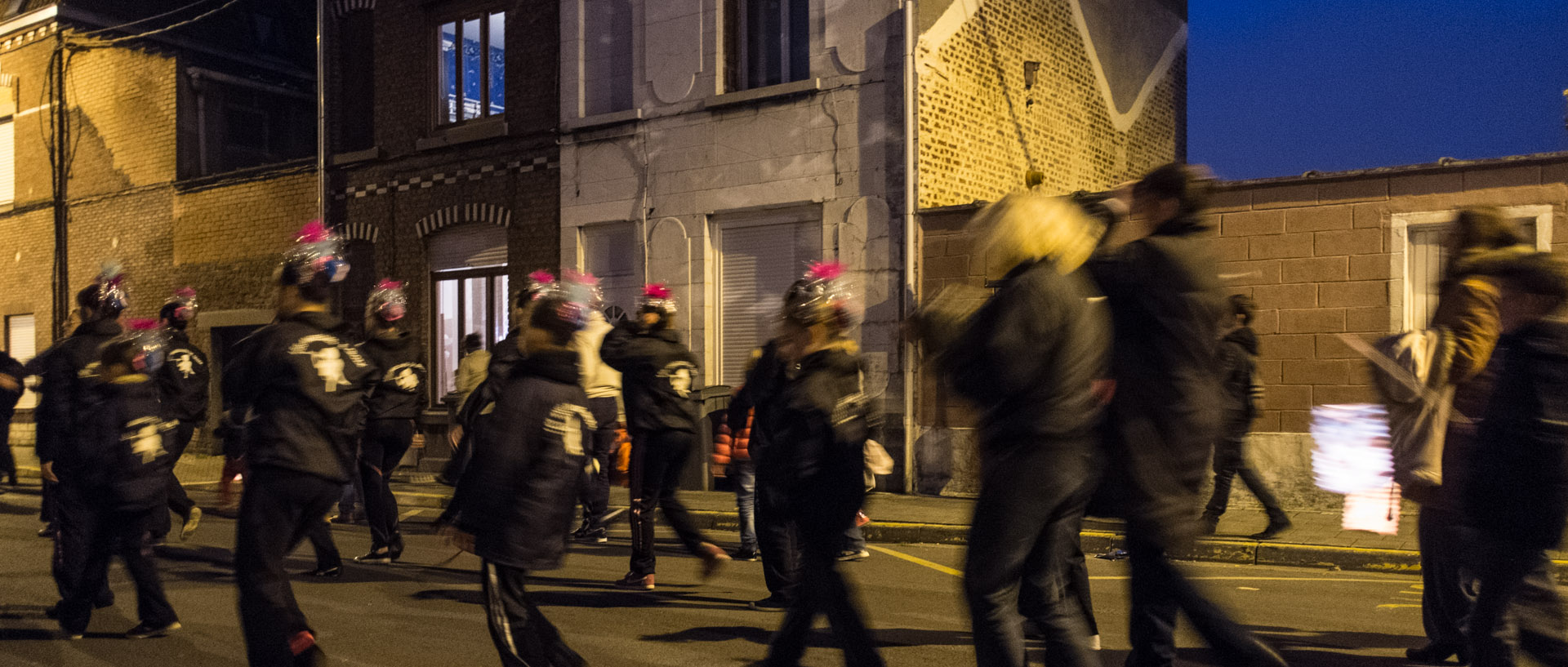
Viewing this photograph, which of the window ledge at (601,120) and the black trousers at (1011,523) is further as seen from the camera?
the window ledge at (601,120)

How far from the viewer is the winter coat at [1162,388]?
3.83m

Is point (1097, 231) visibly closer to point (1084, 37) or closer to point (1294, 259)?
point (1294, 259)

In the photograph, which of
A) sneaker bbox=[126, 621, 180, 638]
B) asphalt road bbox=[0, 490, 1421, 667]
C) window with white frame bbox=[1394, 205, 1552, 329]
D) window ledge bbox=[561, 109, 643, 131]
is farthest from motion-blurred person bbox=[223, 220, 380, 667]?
window ledge bbox=[561, 109, 643, 131]

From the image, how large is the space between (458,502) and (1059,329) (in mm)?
2282

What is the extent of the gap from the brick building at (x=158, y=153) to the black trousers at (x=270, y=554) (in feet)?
47.5

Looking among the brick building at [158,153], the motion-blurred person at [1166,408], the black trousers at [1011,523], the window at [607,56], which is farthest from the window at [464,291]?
the black trousers at [1011,523]

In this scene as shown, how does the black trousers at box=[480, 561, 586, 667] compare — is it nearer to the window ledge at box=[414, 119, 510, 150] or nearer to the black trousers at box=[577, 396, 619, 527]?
the black trousers at box=[577, 396, 619, 527]

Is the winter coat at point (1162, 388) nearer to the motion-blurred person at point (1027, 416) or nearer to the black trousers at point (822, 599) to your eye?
the motion-blurred person at point (1027, 416)

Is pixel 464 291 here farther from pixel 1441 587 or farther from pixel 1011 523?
pixel 1011 523

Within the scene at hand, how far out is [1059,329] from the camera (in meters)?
3.56

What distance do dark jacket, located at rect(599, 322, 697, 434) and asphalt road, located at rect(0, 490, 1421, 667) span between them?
1016mm

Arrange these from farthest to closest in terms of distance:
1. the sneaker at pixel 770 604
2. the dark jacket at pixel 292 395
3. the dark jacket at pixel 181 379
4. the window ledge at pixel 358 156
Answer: the window ledge at pixel 358 156 → the dark jacket at pixel 181 379 → the sneaker at pixel 770 604 → the dark jacket at pixel 292 395

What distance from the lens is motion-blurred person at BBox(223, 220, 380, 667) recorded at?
423 centimetres

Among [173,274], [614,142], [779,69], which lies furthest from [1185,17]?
[173,274]
